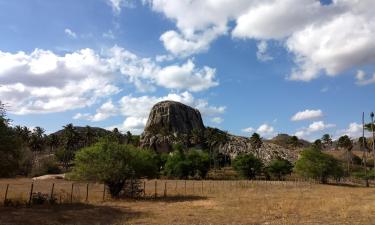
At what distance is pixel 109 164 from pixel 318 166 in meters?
69.3

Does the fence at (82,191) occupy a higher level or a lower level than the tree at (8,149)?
lower

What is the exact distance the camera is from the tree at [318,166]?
356 ft

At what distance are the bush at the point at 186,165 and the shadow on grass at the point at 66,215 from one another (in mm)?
86897

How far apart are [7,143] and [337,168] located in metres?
89.1

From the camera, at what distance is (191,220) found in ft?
103

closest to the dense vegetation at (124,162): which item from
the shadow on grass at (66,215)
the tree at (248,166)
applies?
the tree at (248,166)

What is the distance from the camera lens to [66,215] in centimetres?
3484

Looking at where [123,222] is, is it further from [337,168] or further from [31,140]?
[31,140]

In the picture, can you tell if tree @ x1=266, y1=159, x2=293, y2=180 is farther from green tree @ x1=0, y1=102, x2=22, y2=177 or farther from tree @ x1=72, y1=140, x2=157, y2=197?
green tree @ x1=0, y1=102, x2=22, y2=177

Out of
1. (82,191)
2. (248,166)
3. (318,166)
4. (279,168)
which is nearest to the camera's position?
(82,191)

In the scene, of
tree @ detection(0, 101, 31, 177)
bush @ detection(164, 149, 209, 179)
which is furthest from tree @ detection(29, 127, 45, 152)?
tree @ detection(0, 101, 31, 177)

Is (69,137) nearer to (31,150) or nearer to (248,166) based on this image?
(31,150)

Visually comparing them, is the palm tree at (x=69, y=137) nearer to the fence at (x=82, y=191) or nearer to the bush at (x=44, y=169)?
the bush at (x=44, y=169)

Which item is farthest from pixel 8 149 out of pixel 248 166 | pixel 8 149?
pixel 248 166
